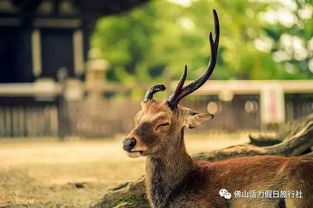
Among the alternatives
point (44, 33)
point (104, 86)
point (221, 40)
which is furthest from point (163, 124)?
point (44, 33)

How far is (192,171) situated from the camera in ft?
6.54

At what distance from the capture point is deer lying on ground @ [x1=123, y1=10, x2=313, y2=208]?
6.09 ft

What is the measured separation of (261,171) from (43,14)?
22.3ft

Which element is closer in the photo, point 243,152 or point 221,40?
point 243,152

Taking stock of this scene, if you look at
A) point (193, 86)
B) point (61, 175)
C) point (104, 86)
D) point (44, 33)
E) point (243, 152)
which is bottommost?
point (61, 175)

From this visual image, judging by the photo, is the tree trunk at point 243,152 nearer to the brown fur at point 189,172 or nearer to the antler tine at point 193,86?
the brown fur at point 189,172

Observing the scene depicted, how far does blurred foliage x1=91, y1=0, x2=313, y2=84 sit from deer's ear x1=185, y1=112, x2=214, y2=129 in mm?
1812

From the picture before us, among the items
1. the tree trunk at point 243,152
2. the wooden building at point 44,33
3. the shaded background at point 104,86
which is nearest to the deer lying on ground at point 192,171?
the tree trunk at point 243,152

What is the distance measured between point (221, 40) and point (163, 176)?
176 inches

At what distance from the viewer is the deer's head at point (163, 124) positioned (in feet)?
6.06

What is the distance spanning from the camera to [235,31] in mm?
6406

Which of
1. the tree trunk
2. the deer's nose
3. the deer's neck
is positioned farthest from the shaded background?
the deer's nose

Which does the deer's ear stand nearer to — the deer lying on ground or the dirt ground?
the deer lying on ground

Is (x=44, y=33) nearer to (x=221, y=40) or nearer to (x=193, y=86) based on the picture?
(x=221, y=40)
